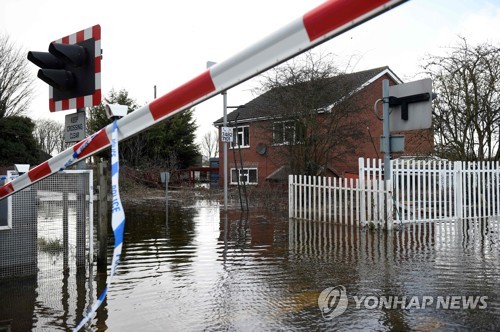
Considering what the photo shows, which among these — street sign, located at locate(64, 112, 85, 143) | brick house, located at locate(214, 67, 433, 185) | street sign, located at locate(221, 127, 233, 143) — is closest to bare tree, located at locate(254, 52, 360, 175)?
brick house, located at locate(214, 67, 433, 185)

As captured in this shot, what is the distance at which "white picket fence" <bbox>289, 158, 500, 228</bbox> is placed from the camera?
1150 cm

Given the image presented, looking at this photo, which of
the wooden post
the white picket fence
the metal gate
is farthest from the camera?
the white picket fence

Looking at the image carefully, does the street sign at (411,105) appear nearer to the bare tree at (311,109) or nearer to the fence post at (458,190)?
the fence post at (458,190)

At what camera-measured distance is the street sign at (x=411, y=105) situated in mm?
9948

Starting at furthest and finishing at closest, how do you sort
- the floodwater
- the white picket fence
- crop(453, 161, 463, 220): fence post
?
crop(453, 161, 463, 220): fence post → the white picket fence → the floodwater

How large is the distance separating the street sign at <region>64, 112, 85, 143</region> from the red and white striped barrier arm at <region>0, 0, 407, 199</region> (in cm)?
217

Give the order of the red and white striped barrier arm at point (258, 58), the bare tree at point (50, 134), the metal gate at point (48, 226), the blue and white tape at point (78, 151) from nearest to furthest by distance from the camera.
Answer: the red and white striped barrier arm at point (258, 58) → the blue and white tape at point (78, 151) → the metal gate at point (48, 226) → the bare tree at point (50, 134)

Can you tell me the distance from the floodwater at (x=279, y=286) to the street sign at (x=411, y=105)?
2.35 meters

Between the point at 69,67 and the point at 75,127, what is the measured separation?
2.47ft

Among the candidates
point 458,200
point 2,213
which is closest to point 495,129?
point 458,200

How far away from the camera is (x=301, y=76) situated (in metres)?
18.8

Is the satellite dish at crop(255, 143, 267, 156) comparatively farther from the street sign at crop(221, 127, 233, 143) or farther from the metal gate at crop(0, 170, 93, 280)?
the metal gate at crop(0, 170, 93, 280)

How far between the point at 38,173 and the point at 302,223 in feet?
30.2

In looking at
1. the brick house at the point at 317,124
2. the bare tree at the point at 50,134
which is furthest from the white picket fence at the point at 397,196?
the bare tree at the point at 50,134
